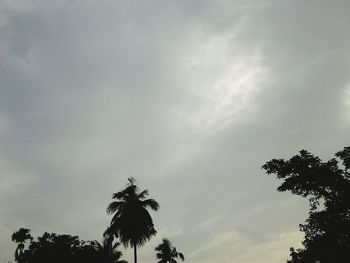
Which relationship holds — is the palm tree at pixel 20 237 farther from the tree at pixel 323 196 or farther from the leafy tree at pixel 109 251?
the tree at pixel 323 196

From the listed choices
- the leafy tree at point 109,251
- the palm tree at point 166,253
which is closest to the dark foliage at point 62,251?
the leafy tree at point 109,251

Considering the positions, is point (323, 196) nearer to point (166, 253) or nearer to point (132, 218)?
point (132, 218)

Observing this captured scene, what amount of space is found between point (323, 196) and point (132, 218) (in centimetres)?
2379

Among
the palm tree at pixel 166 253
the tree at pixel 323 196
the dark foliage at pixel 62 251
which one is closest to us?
the tree at pixel 323 196

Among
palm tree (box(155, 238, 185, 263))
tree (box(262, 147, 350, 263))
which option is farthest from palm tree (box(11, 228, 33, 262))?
tree (box(262, 147, 350, 263))

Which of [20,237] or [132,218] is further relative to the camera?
[20,237]

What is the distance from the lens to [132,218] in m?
43.8

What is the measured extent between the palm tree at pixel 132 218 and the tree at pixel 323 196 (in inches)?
798

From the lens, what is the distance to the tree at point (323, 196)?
2611 centimetres

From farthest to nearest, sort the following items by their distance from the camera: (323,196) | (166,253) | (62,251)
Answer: (166,253) → (62,251) → (323,196)

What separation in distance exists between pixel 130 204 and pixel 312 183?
80.1 ft

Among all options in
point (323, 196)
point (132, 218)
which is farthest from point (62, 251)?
point (323, 196)

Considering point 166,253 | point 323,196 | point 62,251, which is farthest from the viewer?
point 166,253

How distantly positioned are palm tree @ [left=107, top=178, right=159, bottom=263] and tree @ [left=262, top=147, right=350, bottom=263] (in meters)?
20.3
